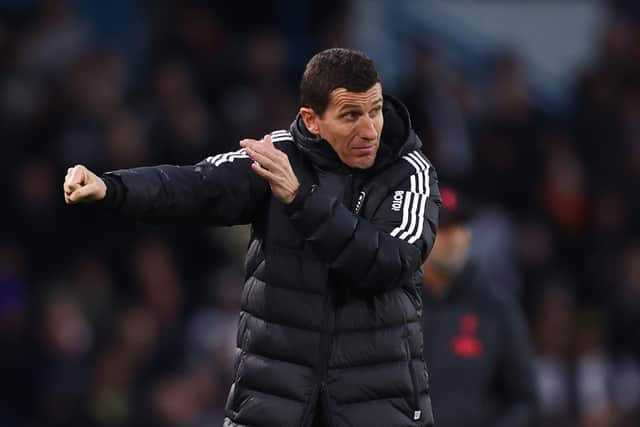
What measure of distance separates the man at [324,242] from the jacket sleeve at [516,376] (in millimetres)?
1713

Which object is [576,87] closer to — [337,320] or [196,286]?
[196,286]

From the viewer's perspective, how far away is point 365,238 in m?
4.28

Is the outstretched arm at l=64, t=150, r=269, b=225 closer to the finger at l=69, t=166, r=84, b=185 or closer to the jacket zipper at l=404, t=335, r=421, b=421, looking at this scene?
the finger at l=69, t=166, r=84, b=185

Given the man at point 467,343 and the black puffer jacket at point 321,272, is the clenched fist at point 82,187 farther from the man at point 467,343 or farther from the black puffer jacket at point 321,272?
the man at point 467,343

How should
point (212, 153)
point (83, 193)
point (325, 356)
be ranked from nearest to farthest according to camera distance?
1. point (83, 193)
2. point (325, 356)
3. point (212, 153)

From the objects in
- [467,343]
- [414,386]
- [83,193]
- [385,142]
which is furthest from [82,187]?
[467,343]

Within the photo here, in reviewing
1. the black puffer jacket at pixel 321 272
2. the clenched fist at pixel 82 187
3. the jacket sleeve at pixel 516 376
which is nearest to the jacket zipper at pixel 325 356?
the black puffer jacket at pixel 321 272

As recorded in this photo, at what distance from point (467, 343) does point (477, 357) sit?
0.07 m

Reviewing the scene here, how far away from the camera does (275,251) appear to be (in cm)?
446

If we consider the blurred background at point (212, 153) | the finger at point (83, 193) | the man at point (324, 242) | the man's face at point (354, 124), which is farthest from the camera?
the blurred background at point (212, 153)

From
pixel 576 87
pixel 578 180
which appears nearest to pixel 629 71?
pixel 576 87

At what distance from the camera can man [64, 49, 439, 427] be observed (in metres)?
4.29

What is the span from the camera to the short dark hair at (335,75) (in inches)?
174

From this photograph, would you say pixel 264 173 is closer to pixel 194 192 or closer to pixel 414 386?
pixel 194 192
